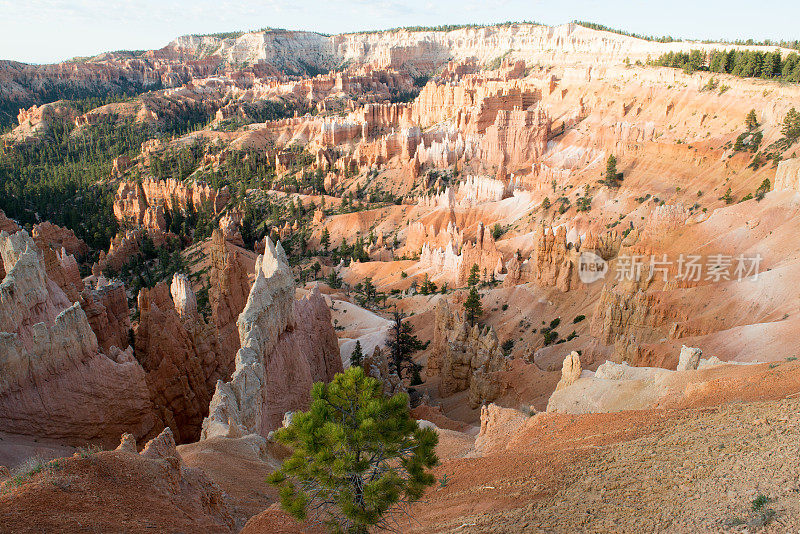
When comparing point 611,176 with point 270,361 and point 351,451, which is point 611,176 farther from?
point 351,451

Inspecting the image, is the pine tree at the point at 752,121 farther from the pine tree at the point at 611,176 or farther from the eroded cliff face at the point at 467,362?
the eroded cliff face at the point at 467,362

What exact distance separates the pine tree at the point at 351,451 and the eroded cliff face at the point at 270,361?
8998mm

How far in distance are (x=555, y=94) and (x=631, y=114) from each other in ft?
69.9

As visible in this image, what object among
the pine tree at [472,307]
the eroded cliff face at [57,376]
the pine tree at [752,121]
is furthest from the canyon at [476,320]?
the pine tree at [752,121]

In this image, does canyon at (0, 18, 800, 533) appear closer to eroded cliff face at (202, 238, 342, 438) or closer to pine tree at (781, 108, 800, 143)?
eroded cliff face at (202, 238, 342, 438)

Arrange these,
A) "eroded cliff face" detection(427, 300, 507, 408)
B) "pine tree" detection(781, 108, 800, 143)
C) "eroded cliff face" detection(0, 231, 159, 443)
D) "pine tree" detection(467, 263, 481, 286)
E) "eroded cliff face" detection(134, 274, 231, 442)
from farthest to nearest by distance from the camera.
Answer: "pine tree" detection(467, 263, 481, 286)
"pine tree" detection(781, 108, 800, 143)
"eroded cliff face" detection(427, 300, 507, 408)
"eroded cliff face" detection(134, 274, 231, 442)
"eroded cliff face" detection(0, 231, 159, 443)

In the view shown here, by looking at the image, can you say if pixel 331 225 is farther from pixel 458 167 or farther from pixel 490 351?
pixel 490 351

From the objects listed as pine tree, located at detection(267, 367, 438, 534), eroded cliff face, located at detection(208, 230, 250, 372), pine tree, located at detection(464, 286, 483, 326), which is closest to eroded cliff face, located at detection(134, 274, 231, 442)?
eroded cliff face, located at detection(208, 230, 250, 372)

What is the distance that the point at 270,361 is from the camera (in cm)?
2002

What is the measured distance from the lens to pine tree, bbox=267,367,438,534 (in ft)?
24.2

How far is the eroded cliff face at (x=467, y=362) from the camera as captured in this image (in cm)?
2489

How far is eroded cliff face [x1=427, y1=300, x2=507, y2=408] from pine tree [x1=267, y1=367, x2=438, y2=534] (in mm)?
16374

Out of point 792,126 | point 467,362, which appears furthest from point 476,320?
point 792,126

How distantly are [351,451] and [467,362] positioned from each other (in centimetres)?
2106
